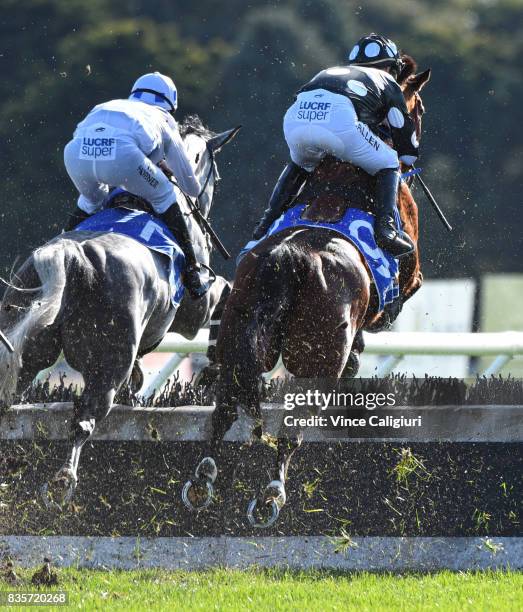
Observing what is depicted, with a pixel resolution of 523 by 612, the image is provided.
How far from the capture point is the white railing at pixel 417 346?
334 inches

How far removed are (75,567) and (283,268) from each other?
1681 mm

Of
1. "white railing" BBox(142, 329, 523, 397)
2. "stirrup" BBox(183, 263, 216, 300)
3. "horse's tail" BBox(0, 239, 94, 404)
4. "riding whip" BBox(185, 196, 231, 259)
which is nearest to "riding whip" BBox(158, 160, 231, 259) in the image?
"riding whip" BBox(185, 196, 231, 259)

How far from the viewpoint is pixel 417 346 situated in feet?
28.7

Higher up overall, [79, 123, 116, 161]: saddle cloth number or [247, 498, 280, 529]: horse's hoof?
[79, 123, 116, 161]: saddle cloth number

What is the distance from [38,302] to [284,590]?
5.78 ft

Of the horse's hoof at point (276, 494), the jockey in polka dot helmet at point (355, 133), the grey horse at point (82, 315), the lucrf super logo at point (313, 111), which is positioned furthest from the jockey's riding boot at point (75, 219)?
the horse's hoof at point (276, 494)

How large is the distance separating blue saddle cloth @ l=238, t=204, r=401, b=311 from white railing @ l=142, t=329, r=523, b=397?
69.5 inches

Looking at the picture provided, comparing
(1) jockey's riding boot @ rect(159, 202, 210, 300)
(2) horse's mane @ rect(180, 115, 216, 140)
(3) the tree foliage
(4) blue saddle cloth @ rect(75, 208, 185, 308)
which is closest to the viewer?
(4) blue saddle cloth @ rect(75, 208, 185, 308)

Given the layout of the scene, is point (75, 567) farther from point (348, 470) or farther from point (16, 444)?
point (348, 470)

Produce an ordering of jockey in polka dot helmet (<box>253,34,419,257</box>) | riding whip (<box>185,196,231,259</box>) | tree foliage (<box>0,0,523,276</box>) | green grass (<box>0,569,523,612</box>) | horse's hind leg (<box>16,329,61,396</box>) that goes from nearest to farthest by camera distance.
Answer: green grass (<box>0,569,523,612</box>), horse's hind leg (<box>16,329,61,396</box>), jockey in polka dot helmet (<box>253,34,419,257</box>), riding whip (<box>185,196,231,259</box>), tree foliage (<box>0,0,523,276</box>)

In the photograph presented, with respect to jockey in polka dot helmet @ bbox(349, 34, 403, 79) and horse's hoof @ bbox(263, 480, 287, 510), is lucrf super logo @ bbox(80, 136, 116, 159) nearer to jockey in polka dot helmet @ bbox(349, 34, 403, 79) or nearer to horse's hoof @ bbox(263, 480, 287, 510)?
jockey in polka dot helmet @ bbox(349, 34, 403, 79)

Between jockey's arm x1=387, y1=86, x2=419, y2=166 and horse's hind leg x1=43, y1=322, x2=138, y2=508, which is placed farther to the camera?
jockey's arm x1=387, y1=86, x2=419, y2=166
